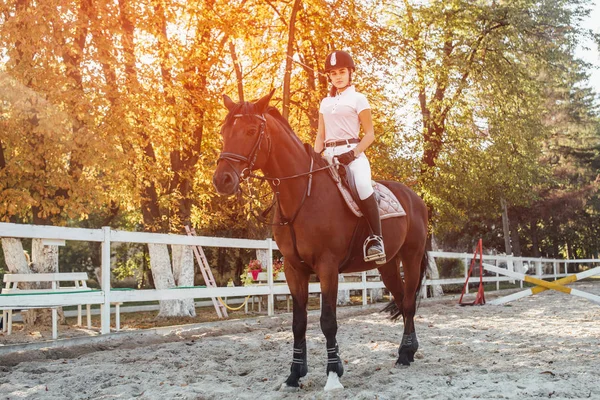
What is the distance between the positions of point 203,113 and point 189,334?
780 centimetres

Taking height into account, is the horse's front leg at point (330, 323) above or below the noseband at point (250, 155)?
below

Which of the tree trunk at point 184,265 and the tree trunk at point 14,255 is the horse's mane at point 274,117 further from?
the tree trunk at point 184,265

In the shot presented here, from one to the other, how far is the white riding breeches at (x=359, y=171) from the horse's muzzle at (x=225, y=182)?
129cm

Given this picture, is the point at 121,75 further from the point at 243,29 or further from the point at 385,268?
the point at 385,268

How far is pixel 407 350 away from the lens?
20.4ft

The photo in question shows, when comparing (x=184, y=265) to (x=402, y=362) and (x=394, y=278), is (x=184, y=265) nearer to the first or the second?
(x=394, y=278)

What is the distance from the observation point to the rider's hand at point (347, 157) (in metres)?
5.45

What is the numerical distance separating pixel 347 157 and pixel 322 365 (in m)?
2.29

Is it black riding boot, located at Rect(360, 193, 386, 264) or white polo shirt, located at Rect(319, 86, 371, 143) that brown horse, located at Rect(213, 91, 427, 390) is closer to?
black riding boot, located at Rect(360, 193, 386, 264)

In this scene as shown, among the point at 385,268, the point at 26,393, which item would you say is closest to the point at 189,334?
the point at 385,268

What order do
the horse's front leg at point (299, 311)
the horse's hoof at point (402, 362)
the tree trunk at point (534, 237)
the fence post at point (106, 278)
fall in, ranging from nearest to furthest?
the horse's front leg at point (299, 311) → the horse's hoof at point (402, 362) → the fence post at point (106, 278) → the tree trunk at point (534, 237)

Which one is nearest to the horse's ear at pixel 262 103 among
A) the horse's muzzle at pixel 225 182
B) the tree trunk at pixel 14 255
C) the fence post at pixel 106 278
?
the horse's muzzle at pixel 225 182

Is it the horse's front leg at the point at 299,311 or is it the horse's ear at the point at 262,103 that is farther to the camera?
the horse's front leg at the point at 299,311

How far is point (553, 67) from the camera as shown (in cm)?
2412
